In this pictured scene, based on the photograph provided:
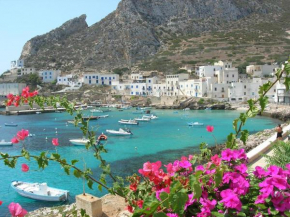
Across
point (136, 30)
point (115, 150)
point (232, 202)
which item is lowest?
point (115, 150)

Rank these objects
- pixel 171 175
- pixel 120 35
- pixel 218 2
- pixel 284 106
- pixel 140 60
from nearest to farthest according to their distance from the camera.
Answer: pixel 171 175, pixel 284 106, pixel 140 60, pixel 120 35, pixel 218 2

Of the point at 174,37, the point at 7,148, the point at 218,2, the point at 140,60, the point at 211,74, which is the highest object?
the point at 218,2

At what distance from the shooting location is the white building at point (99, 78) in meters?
83.6


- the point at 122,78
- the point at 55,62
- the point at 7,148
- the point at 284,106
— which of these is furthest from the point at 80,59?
the point at 7,148

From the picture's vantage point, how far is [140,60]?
97.2 meters

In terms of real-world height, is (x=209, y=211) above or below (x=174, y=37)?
below

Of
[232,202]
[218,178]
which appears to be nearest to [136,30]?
[218,178]

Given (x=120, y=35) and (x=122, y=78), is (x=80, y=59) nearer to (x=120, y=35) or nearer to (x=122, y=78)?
(x=120, y=35)

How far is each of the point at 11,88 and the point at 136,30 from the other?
43.8 metres

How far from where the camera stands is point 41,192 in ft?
47.9

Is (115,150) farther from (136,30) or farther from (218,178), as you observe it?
(136,30)

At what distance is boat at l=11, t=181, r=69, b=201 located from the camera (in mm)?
14203

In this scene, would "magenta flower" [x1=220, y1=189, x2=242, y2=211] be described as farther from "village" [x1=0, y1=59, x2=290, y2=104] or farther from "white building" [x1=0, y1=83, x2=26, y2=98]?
"white building" [x1=0, y1=83, x2=26, y2=98]

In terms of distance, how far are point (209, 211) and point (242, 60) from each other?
87.8 metres
